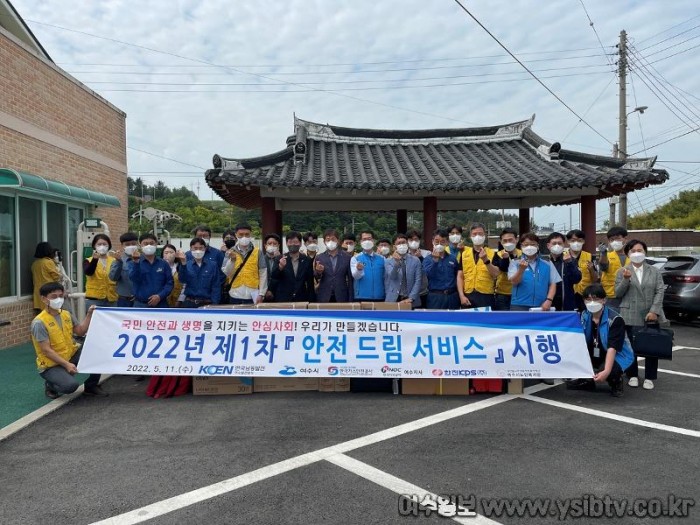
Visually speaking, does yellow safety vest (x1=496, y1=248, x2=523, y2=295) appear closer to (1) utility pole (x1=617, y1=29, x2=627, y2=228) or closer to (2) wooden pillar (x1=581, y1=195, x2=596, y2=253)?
(2) wooden pillar (x1=581, y1=195, x2=596, y2=253)

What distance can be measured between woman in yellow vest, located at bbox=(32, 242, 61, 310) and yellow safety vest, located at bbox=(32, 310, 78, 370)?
133 inches

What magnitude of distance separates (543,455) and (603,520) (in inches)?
33.1

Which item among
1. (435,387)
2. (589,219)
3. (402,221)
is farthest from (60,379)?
(589,219)

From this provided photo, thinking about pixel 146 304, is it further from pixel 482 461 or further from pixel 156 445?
pixel 482 461

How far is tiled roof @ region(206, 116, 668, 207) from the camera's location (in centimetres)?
852

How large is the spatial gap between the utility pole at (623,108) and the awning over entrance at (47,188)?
637 inches

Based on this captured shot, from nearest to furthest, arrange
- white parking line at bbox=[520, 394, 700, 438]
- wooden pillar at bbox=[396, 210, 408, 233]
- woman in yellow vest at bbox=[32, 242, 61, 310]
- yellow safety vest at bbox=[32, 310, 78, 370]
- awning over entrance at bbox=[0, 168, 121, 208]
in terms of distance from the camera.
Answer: white parking line at bbox=[520, 394, 700, 438] → yellow safety vest at bbox=[32, 310, 78, 370] → awning over entrance at bbox=[0, 168, 121, 208] → woman in yellow vest at bbox=[32, 242, 61, 310] → wooden pillar at bbox=[396, 210, 408, 233]

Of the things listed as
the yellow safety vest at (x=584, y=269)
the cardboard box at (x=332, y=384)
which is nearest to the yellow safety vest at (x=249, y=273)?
the cardboard box at (x=332, y=384)

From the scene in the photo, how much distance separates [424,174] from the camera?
9531 millimetres

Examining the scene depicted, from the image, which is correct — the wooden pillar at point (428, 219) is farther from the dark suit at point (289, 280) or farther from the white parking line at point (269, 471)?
the white parking line at point (269, 471)

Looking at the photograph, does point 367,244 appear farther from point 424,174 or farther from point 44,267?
point 44,267

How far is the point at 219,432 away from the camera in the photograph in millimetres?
4184

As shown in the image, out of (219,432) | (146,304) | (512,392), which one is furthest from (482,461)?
(146,304)

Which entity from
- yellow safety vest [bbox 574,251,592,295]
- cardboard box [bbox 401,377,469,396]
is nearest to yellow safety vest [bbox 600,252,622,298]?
yellow safety vest [bbox 574,251,592,295]
